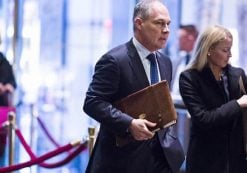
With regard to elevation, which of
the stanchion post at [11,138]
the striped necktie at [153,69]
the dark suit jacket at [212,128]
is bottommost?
the stanchion post at [11,138]

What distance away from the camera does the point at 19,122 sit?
33.1 feet

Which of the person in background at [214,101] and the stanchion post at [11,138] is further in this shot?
the stanchion post at [11,138]

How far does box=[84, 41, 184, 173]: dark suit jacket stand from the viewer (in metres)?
Answer: 2.96

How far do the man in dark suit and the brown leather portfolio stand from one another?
9cm

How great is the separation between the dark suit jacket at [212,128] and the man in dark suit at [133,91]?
267mm

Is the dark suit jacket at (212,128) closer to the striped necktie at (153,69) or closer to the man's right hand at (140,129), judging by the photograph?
the striped necktie at (153,69)

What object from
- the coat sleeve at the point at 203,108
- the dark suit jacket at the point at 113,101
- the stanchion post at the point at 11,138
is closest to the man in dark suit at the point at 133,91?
the dark suit jacket at the point at 113,101

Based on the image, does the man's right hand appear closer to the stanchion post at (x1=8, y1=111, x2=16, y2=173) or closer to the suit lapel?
the suit lapel

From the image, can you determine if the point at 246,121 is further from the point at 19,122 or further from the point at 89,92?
the point at 19,122

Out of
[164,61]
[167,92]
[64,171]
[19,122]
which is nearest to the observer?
[167,92]

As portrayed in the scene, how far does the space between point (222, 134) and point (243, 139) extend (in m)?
0.12

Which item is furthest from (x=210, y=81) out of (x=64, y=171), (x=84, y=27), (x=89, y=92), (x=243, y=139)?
(x=84, y=27)

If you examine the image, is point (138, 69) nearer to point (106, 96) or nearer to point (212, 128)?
point (106, 96)

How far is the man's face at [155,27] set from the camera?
9.85 feet
